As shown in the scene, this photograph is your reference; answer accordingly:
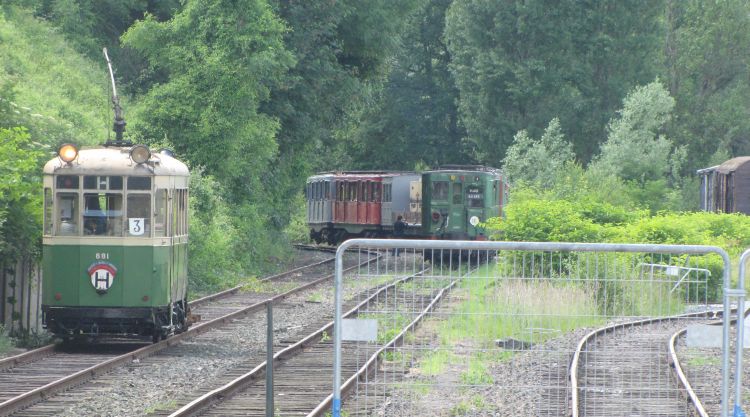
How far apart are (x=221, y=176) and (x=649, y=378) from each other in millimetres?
23834

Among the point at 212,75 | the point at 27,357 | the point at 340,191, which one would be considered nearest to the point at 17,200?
the point at 27,357

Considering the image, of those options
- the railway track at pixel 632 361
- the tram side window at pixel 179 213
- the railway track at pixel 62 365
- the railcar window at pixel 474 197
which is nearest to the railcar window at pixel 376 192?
the railcar window at pixel 474 197

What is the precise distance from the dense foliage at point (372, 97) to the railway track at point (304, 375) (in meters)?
4.08

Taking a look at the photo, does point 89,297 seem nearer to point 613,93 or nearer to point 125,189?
point 125,189

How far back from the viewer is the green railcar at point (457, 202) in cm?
3641

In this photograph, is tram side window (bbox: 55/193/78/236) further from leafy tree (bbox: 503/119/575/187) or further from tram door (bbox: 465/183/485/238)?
leafy tree (bbox: 503/119/575/187)

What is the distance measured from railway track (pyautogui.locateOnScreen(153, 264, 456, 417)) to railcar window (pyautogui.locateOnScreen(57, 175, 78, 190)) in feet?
10.6

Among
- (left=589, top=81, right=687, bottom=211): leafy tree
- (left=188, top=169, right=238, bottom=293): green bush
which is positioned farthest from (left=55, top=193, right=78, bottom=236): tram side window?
(left=589, top=81, right=687, bottom=211): leafy tree

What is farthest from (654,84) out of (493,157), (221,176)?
(221,176)

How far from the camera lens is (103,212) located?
52.0 ft

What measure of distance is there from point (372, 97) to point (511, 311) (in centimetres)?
3913

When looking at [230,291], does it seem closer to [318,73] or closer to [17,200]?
[17,200]

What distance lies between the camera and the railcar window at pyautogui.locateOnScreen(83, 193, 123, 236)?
15.8 meters

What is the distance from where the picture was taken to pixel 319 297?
84.5ft
